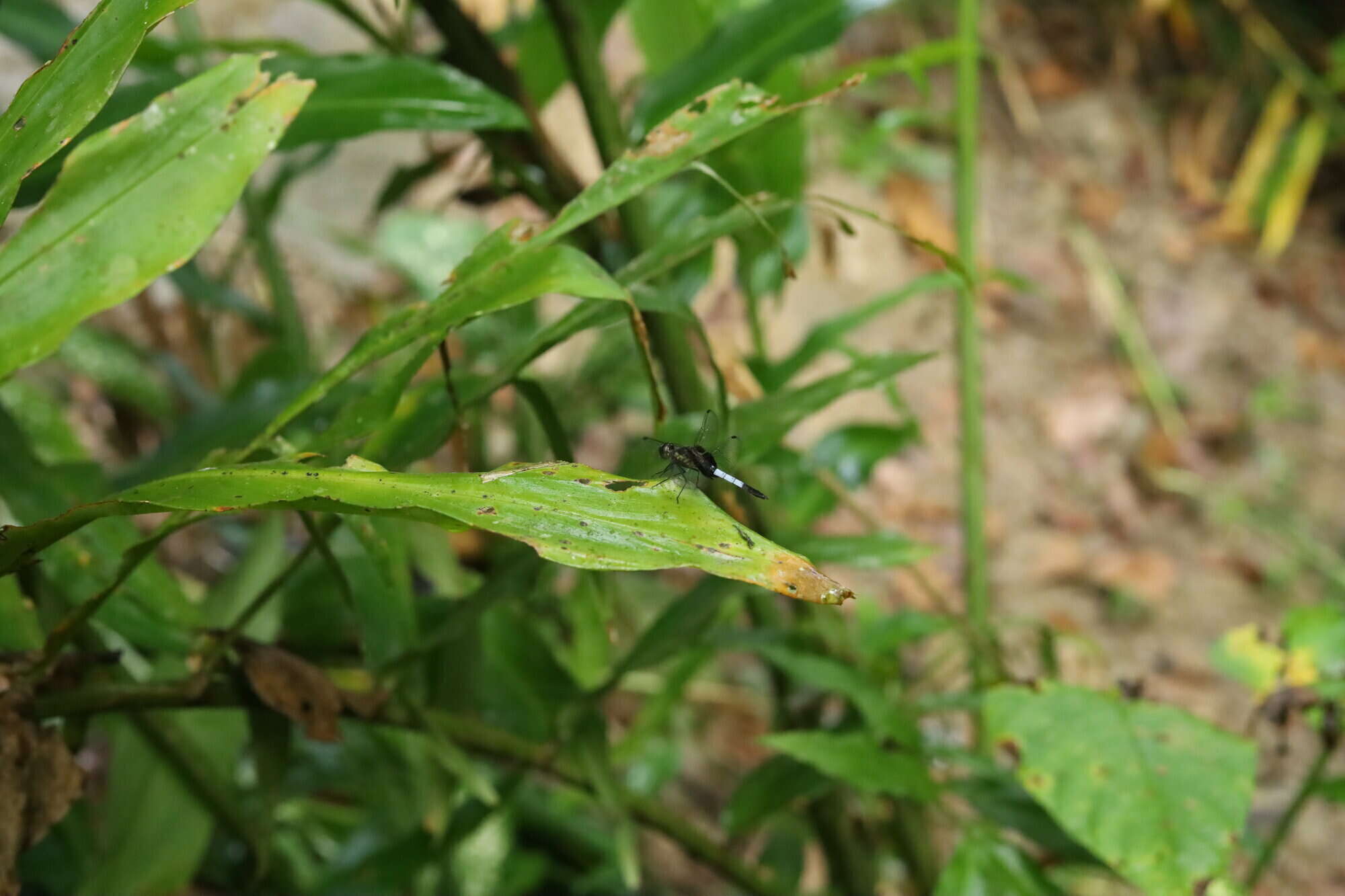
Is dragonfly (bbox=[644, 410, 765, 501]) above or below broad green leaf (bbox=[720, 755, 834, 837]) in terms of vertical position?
above

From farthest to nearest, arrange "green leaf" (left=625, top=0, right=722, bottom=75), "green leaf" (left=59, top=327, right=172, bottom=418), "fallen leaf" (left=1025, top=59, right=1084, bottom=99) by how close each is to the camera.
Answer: "fallen leaf" (left=1025, top=59, right=1084, bottom=99) → "green leaf" (left=59, top=327, right=172, bottom=418) → "green leaf" (left=625, top=0, right=722, bottom=75)

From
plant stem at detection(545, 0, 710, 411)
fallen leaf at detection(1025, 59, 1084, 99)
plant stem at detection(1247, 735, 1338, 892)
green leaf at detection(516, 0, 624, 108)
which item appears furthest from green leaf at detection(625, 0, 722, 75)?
fallen leaf at detection(1025, 59, 1084, 99)

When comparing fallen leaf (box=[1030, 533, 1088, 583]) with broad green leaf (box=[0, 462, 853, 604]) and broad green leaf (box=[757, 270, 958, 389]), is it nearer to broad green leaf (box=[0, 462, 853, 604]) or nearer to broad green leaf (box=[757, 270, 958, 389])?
broad green leaf (box=[757, 270, 958, 389])

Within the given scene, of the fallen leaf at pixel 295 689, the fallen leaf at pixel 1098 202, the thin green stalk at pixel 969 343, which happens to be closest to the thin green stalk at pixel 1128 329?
the fallen leaf at pixel 1098 202

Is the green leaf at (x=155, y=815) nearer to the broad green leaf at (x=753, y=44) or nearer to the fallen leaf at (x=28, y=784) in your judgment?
the fallen leaf at (x=28, y=784)

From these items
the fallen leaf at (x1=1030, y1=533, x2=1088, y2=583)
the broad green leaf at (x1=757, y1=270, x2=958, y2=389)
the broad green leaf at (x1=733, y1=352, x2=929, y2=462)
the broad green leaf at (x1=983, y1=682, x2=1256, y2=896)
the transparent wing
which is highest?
the transparent wing

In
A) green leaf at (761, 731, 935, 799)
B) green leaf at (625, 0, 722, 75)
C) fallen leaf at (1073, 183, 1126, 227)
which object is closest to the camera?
green leaf at (761, 731, 935, 799)
